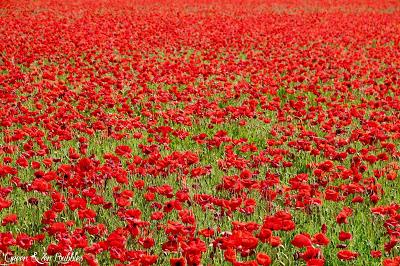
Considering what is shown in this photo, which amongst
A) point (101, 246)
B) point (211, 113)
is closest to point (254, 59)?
point (211, 113)

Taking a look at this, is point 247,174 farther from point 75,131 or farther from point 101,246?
point 75,131

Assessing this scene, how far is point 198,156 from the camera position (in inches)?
244

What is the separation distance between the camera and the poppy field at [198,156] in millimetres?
3816

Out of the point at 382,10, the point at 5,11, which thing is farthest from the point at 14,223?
the point at 382,10

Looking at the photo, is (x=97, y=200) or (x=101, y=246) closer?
(x=101, y=246)

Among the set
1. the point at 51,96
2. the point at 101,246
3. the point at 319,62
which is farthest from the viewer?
the point at 319,62

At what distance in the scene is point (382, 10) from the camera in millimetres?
26125

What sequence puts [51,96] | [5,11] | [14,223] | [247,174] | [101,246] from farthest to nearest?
[5,11] → [51,96] → [247,174] → [14,223] → [101,246]

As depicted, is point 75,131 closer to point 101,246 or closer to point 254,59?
point 101,246

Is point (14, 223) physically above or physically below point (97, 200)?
below

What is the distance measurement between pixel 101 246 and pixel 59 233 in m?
0.50

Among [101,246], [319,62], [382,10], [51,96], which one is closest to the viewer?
[101,246]

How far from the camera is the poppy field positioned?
3.82 metres

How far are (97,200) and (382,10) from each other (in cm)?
2460
